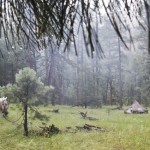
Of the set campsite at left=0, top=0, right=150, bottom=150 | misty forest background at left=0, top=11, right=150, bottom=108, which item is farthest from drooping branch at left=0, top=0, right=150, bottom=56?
misty forest background at left=0, top=11, right=150, bottom=108

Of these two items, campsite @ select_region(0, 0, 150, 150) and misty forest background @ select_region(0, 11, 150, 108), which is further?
misty forest background @ select_region(0, 11, 150, 108)

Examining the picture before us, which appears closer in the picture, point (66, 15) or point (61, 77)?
point (66, 15)

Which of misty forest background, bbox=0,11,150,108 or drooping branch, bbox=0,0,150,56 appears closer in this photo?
drooping branch, bbox=0,0,150,56

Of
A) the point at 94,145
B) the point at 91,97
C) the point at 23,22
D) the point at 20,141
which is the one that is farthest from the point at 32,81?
the point at 91,97

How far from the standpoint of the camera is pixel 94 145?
13.4 metres

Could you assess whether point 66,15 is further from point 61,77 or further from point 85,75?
point 61,77

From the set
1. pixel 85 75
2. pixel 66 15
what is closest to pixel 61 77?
pixel 85 75

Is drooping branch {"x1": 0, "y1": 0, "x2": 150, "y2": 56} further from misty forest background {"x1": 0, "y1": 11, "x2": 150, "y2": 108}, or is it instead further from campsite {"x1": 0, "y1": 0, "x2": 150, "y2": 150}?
misty forest background {"x1": 0, "y1": 11, "x2": 150, "y2": 108}

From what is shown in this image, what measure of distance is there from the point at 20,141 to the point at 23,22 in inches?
505

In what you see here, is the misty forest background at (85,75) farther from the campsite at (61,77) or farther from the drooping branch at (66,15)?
the drooping branch at (66,15)

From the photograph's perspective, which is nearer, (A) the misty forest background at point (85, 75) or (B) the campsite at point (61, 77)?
(B) the campsite at point (61, 77)

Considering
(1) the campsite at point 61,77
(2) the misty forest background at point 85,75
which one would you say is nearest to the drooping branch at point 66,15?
(1) the campsite at point 61,77

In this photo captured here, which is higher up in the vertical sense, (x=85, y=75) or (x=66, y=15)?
(x=85, y=75)

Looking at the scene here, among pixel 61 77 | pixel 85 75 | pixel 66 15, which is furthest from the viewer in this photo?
pixel 61 77
